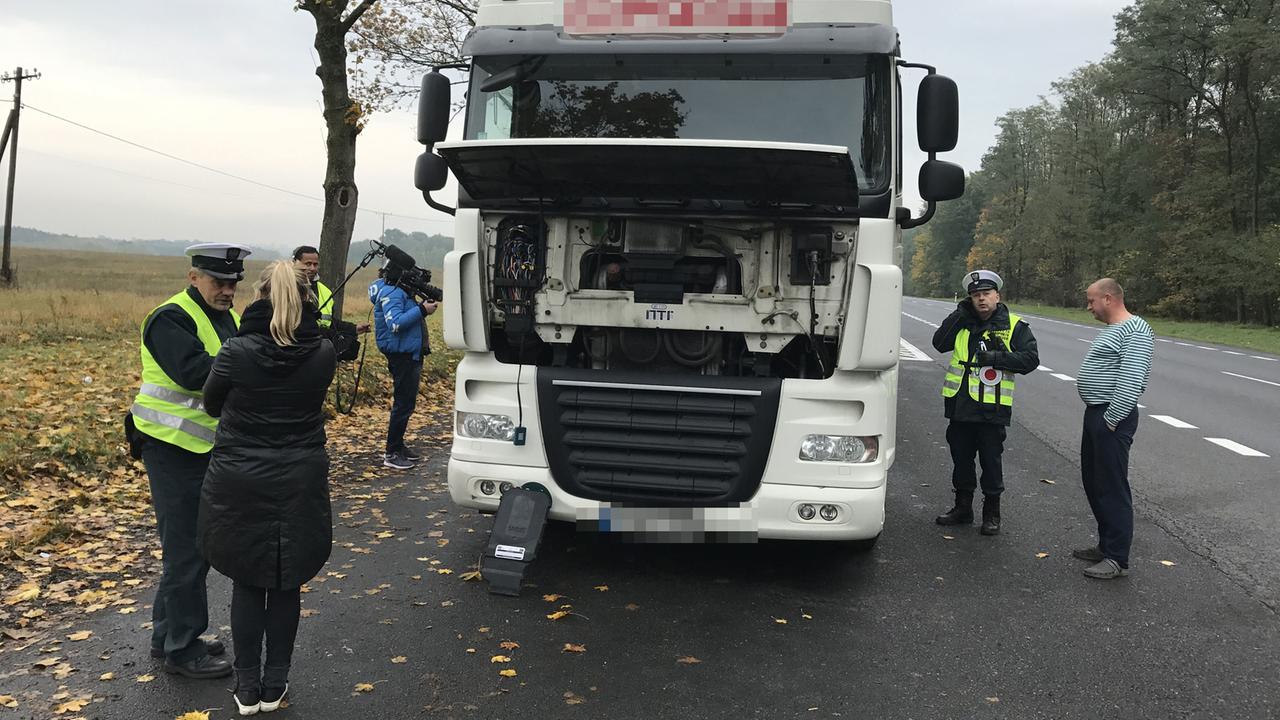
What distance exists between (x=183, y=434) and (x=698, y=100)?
311 cm

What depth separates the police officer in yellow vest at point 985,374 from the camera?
598 centimetres

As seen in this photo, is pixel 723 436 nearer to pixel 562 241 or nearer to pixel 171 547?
pixel 562 241

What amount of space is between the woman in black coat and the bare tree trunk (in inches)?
355

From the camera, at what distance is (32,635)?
417 centimetres

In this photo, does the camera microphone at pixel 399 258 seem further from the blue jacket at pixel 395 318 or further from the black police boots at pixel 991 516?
the black police boots at pixel 991 516

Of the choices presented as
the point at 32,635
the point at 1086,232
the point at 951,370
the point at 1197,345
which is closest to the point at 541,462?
the point at 32,635

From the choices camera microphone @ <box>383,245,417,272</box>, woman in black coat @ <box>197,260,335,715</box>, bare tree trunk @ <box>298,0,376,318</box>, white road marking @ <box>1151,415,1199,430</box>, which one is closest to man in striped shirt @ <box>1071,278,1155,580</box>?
woman in black coat @ <box>197,260,335,715</box>

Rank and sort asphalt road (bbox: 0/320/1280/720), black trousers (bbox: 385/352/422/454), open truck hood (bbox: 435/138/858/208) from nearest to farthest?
asphalt road (bbox: 0/320/1280/720)
open truck hood (bbox: 435/138/858/208)
black trousers (bbox: 385/352/422/454)

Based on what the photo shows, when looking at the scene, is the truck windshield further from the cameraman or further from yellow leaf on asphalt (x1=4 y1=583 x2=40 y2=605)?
yellow leaf on asphalt (x1=4 y1=583 x2=40 y2=605)

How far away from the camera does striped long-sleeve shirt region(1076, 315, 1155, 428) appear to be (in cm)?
529

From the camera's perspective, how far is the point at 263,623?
3516mm

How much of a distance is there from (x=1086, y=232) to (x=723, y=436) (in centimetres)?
5223

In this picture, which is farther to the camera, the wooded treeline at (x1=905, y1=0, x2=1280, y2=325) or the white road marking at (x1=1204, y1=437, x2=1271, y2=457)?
the wooded treeline at (x1=905, y1=0, x2=1280, y2=325)

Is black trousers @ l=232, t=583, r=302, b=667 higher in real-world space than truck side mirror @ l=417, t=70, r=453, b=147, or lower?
lower
